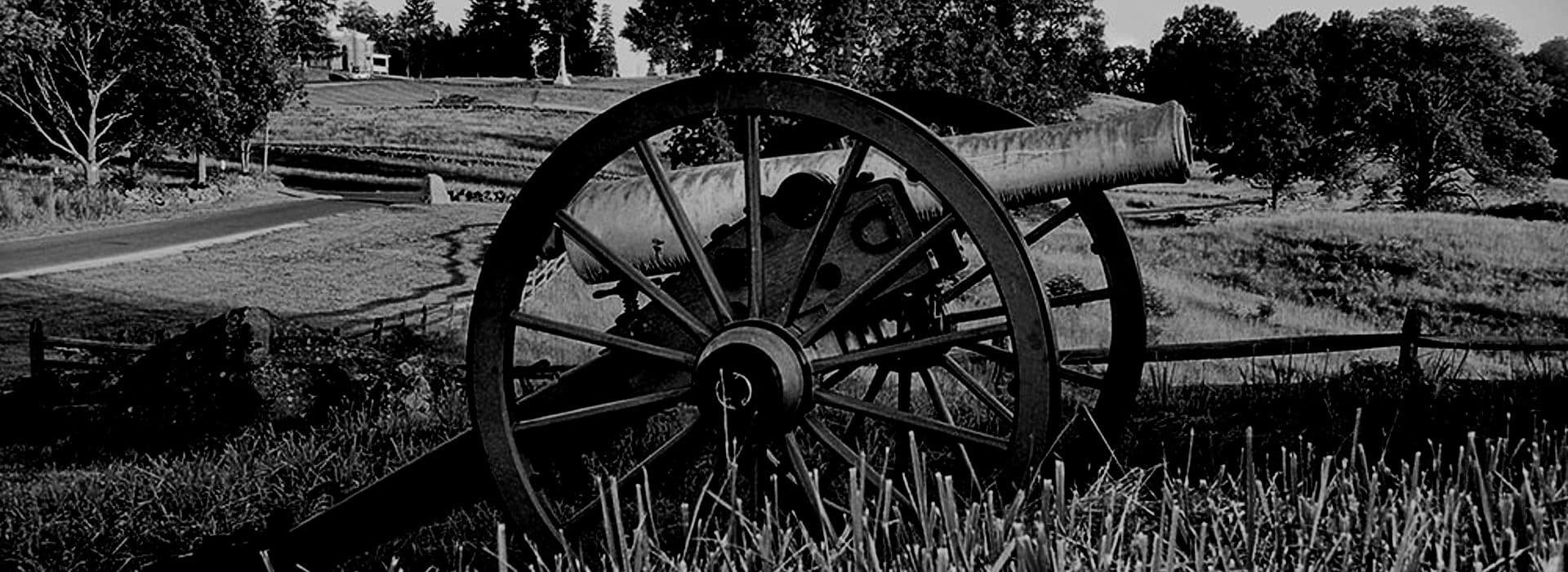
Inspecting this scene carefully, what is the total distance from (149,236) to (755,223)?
29.6 feet

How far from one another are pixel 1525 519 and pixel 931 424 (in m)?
1.04

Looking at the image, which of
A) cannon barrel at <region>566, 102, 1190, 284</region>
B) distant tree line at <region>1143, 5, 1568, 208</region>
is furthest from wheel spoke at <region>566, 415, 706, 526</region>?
distant tree line at <region>1143, 5, 1568, 208</region>

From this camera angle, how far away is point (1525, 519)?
1658 millimetres

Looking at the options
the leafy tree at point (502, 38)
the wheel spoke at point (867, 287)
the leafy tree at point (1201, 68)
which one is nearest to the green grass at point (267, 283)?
the wheel spoke at point (867, 287)

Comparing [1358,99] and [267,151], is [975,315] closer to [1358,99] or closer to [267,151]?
[267,151]

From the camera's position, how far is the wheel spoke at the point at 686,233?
2.65m

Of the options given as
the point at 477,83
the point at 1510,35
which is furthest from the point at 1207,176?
the point at 477,83

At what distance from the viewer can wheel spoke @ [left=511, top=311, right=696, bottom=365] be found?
2.70m

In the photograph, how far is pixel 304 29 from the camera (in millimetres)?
24750

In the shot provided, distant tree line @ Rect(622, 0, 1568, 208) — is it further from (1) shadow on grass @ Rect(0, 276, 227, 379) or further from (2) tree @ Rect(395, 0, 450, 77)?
(2) tree @ Rect(395, 0, 450, 77)

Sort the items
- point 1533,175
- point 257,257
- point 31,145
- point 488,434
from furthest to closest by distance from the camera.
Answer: point 1533,175 < point 31,145 < point 257,257 < point 488,434

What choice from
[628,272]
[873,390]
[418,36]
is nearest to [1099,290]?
[873,390]

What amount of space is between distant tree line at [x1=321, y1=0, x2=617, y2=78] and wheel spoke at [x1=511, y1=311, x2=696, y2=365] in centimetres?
1304

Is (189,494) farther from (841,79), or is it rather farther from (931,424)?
(841,79)
